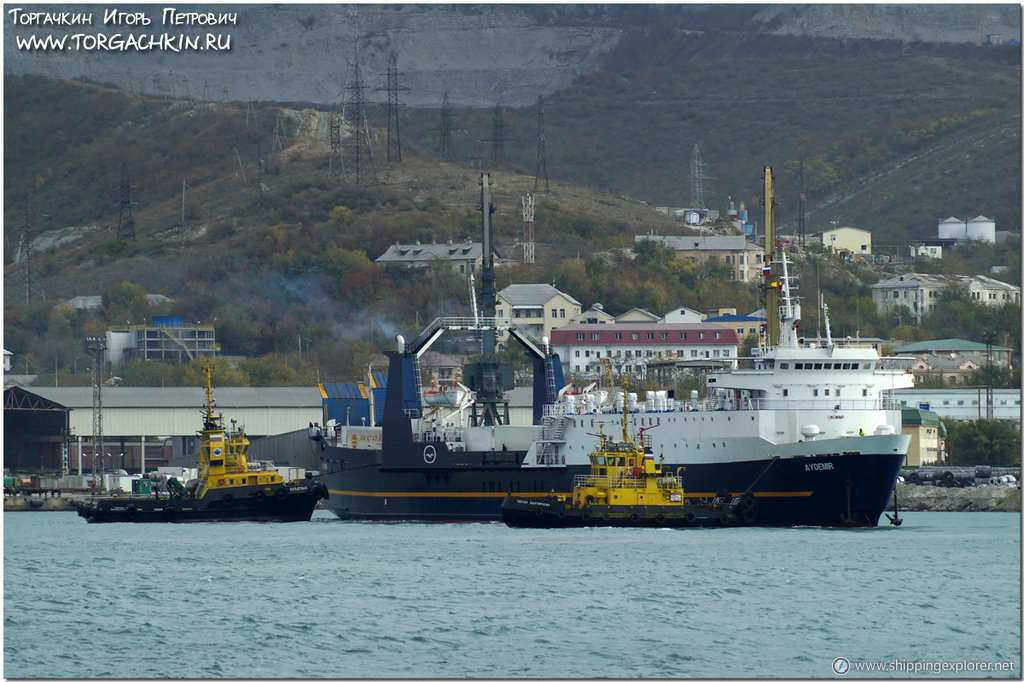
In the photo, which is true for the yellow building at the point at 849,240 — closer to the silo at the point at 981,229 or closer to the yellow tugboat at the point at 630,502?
the silo at the point at 981,229

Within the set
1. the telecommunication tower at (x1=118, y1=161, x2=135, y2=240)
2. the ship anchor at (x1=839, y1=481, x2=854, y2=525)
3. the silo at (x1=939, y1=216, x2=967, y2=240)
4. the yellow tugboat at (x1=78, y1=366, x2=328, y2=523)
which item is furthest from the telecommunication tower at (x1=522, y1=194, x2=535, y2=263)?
the ship anchor at (x1=839, y1=481, x2=854, y2=525)

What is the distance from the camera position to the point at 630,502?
55.6m

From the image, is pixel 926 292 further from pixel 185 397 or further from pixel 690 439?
pixel 690 439

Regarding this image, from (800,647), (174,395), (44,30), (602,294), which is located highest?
(44,30)

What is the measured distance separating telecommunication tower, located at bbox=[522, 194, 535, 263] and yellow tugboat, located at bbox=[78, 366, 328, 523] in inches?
3514

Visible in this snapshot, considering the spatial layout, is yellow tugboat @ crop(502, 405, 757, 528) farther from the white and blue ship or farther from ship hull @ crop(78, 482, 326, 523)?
ship hull @ crop(78, 482, 326, 523)

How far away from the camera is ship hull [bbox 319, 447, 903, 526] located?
55.9 metres

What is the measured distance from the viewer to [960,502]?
78312mm

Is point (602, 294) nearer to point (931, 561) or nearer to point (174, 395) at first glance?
point (174, 395)

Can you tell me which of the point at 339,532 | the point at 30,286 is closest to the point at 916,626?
the point at 339,532

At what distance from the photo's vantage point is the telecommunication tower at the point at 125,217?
186700 mm

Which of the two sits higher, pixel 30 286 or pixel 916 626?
pixel 30 286

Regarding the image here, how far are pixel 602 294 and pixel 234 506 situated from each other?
3312 inches

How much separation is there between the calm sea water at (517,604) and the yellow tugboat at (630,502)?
2.01ft
